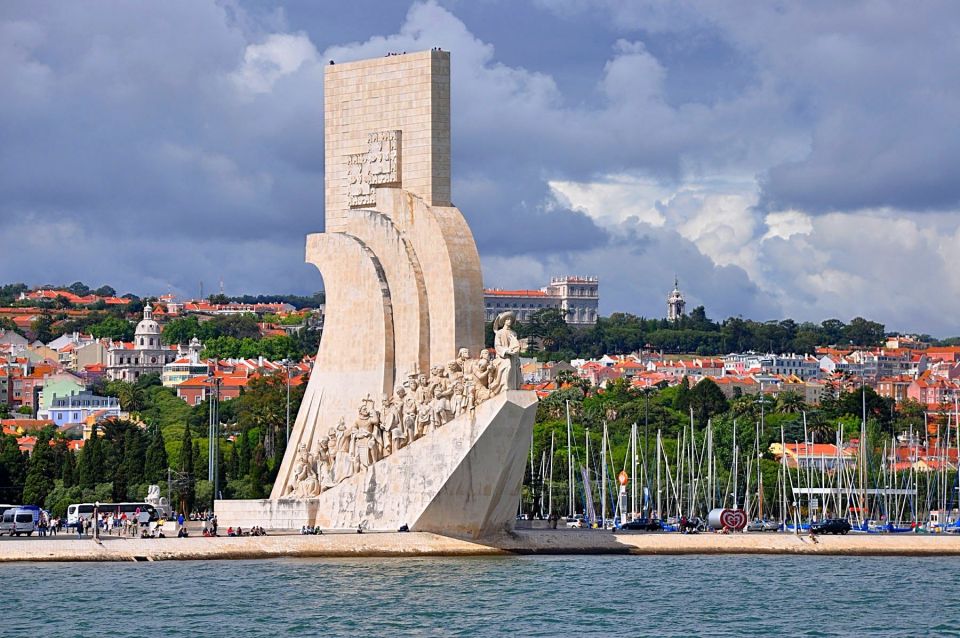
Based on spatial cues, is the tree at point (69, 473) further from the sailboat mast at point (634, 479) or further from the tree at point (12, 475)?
the sailboat mast at point (634, 479)

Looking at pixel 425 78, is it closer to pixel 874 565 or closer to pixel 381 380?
pixel 381 380

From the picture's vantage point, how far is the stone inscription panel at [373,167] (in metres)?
42.1

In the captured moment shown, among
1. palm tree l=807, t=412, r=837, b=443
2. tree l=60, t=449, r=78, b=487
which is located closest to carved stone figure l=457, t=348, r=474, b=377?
tree l=60, t=449, r=78, b=487

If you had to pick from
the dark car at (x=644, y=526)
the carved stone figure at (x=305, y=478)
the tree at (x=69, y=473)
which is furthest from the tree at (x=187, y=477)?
the carved stone figure at (x=305, y=478)

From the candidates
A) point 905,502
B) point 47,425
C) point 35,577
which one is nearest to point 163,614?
point 35,577

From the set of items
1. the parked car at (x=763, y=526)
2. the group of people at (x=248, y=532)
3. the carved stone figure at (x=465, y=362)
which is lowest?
the parked car at (x=763, y=526)

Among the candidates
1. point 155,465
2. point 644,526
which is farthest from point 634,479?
point 155,465

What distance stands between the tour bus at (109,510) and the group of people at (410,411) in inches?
278

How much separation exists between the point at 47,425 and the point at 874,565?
73.5 meters

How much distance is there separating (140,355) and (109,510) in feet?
350

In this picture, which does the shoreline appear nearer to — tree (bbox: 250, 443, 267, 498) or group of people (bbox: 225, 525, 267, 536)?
group of people (bbox: 225, 525, 267, 536)

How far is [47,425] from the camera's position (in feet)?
354

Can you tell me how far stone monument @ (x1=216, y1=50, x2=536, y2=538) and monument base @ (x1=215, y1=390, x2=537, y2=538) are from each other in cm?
3

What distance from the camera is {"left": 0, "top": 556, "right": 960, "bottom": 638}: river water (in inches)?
1185
